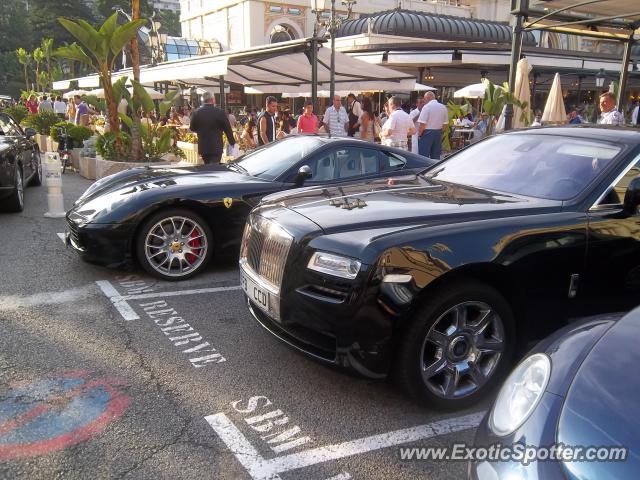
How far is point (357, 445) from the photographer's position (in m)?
2.75

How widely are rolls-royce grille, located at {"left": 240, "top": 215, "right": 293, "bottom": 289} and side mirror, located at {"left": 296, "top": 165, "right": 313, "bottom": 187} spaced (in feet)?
4.48

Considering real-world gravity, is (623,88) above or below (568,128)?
above

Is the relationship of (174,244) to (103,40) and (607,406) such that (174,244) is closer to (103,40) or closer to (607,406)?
(607,406)

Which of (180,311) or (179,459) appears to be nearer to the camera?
(179,459)

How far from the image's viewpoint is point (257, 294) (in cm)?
338

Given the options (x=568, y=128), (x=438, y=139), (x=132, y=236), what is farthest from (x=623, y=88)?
(x=132, y=236)

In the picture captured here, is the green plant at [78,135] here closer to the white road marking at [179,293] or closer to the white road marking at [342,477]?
the white road marking at [179,293]

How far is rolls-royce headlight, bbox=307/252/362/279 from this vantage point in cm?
280

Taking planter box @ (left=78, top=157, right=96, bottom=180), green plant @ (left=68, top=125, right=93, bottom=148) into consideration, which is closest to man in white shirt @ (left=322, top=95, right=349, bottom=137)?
planter box @ (left=78, top=157, right=96, bottom=180)

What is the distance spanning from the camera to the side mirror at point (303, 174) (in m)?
4.98

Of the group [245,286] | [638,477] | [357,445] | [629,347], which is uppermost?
[629,347]

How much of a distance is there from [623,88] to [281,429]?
1275cm

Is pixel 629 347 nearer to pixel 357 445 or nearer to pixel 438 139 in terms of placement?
pixel 357 445

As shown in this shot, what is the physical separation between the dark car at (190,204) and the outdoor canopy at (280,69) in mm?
4929
